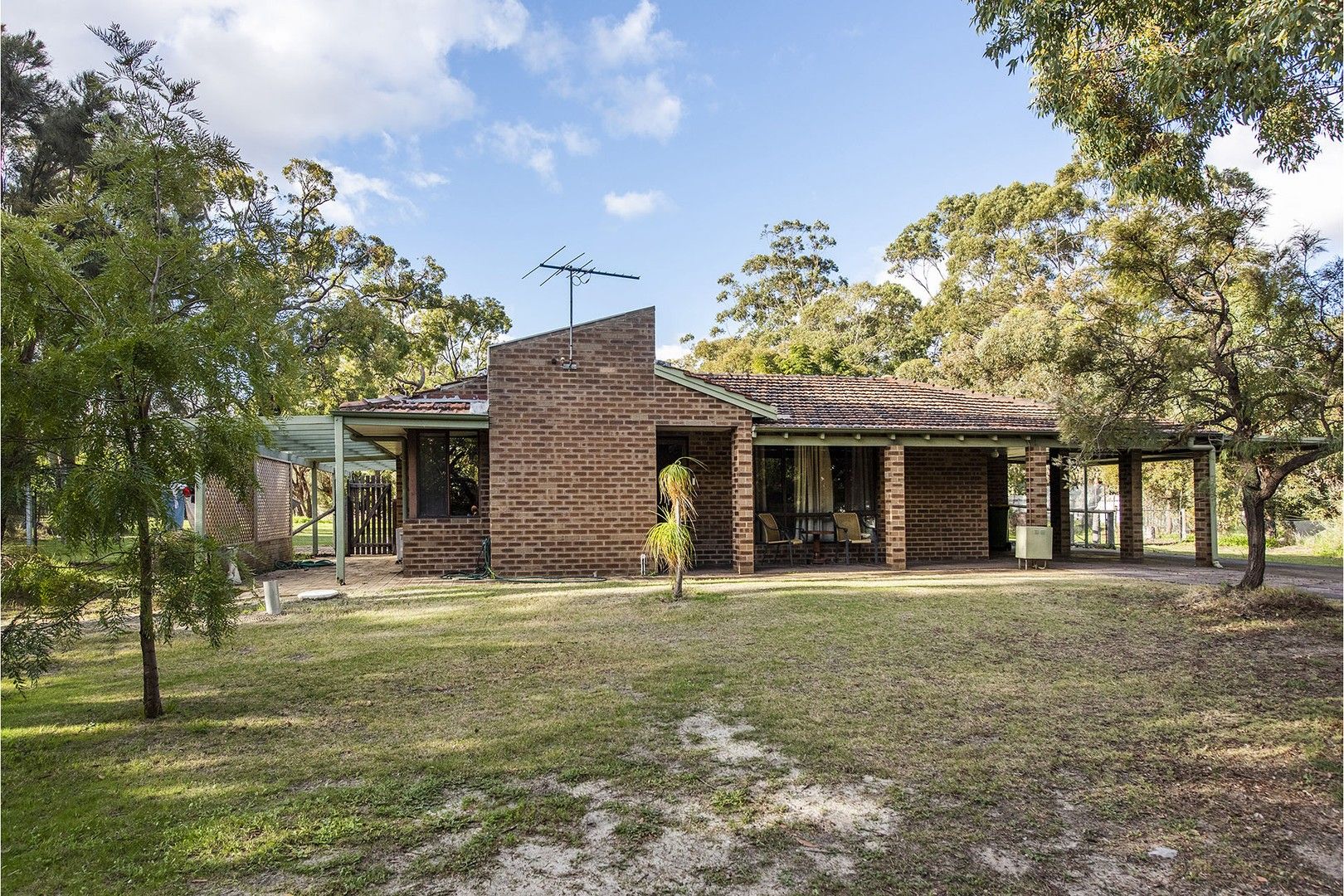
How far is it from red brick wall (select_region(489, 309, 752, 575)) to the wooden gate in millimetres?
7678

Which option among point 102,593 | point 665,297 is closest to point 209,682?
point 102,593

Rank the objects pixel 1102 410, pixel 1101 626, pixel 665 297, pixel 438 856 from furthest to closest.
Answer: pixel 665 297 < pixel 1102 410 < pixel 1101 626 < pixel 438 856

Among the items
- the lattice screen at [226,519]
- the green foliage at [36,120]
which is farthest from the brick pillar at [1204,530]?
the green foliage at [36,120]

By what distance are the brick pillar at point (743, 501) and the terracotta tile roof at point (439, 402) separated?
4278mm

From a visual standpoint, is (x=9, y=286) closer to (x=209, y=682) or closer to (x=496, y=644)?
(x=209, y=682)

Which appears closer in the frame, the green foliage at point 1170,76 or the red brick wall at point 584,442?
the green foliage at point 1170,76

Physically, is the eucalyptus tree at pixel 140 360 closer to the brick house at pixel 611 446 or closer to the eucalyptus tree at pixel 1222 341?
the brick house at pixel 611 446

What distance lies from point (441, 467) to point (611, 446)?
9.95 feet

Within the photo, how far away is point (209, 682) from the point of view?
19.7 feet

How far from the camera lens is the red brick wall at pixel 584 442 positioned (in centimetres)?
1201

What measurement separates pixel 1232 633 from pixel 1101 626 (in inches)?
46.7

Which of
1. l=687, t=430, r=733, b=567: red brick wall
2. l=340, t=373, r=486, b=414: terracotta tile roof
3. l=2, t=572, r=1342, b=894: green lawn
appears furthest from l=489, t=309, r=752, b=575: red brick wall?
l=2, t=572, r=1342, b=894: green lawn

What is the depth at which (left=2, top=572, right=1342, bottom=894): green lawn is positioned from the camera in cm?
306

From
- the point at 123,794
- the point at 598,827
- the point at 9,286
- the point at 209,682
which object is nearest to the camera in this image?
the point at 598,827
